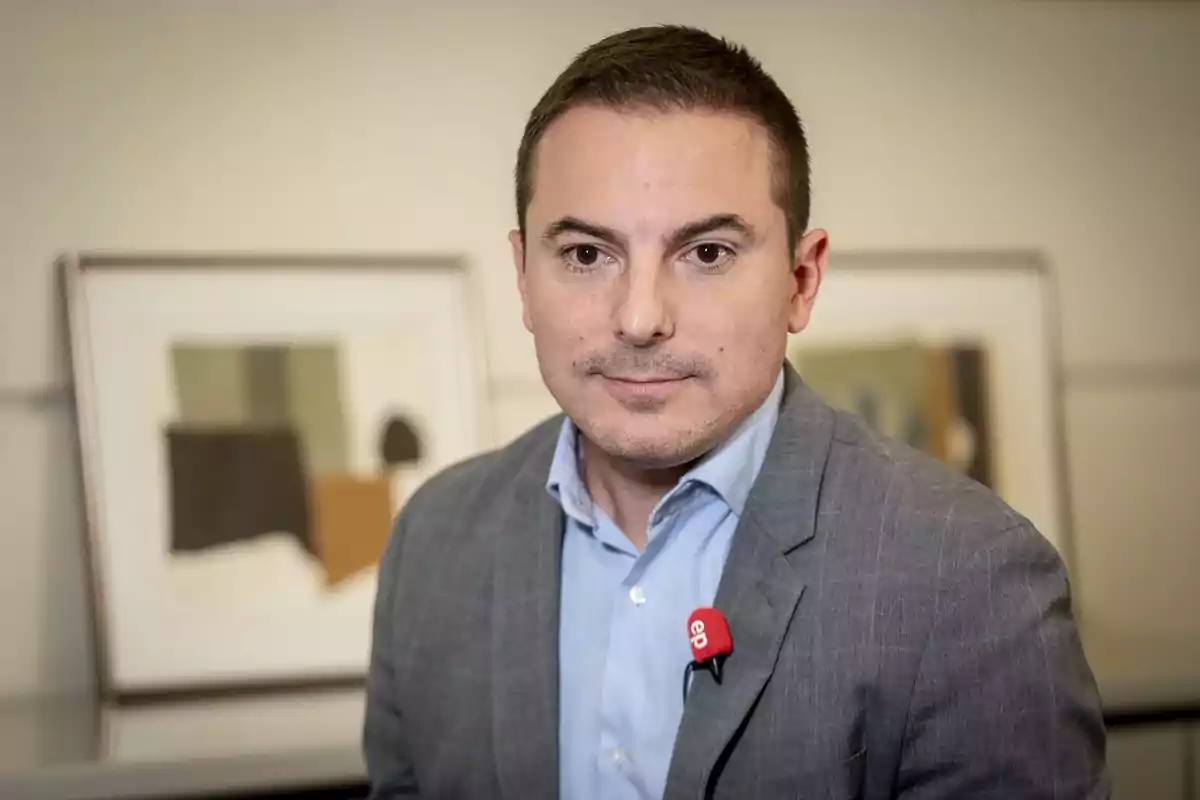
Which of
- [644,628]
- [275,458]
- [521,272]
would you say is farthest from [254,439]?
[644,628]

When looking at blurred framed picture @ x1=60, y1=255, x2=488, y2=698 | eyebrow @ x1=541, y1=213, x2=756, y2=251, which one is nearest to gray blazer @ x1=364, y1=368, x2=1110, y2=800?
eyebrow @ x1=541, y1=213, x2=756, y2=251

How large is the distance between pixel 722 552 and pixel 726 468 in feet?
0.27

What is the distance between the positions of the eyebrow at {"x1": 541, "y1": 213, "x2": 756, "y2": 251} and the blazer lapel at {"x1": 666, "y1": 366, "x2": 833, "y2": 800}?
0.71 ft

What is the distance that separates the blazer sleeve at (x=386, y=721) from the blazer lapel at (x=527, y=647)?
154 millimetres

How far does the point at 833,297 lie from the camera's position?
162 cm

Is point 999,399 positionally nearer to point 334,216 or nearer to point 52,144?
point 334,216

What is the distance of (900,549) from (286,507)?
0.90 m

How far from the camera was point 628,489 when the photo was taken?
3.50 ft

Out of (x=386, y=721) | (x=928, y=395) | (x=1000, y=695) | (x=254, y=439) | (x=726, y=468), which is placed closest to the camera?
(x=1000, y=695)

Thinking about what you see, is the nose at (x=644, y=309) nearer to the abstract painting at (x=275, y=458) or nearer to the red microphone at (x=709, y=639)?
the red microphone at (x=709, y=639)

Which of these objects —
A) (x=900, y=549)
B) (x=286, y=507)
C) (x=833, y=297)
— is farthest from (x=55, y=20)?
(x=900, y=549)

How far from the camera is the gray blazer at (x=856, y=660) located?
88 cm

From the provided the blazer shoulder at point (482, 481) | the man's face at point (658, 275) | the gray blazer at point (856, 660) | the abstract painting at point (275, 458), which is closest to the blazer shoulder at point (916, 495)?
the gray blazer at point (856, 660)

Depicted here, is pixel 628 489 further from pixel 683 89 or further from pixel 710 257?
pixel 683 89
